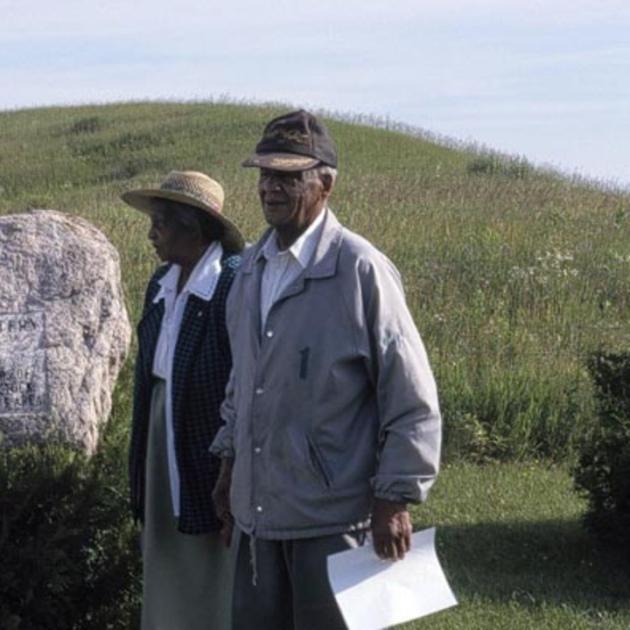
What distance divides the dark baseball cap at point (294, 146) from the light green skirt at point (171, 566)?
3.76 ft

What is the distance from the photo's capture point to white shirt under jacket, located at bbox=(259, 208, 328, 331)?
168 inches

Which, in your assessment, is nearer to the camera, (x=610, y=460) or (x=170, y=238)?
(x=170, y=238)

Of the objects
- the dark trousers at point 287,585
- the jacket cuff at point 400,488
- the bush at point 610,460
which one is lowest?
the bush at point 610,460

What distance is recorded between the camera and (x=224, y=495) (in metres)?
4.62

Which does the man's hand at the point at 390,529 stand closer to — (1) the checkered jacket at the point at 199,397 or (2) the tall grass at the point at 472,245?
(1) the checkered jacket at the point at 199,397

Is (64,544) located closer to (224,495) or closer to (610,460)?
(224,495)

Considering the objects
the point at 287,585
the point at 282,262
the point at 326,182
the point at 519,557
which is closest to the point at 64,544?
the point at 287,585

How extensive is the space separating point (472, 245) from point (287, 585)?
481 inches

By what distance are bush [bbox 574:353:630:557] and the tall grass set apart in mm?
2269

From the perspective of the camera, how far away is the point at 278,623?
14.2 feet

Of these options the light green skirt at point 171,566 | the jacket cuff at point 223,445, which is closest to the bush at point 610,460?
the light green skirt at point 171,566

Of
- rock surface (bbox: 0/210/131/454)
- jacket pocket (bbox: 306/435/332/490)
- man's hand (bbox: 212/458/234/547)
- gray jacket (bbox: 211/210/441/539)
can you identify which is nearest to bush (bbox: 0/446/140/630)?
rock surface (bbox: 0/210/131/454)

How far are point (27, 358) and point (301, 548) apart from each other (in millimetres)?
2551

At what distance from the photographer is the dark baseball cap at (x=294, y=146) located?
4.22 metres
